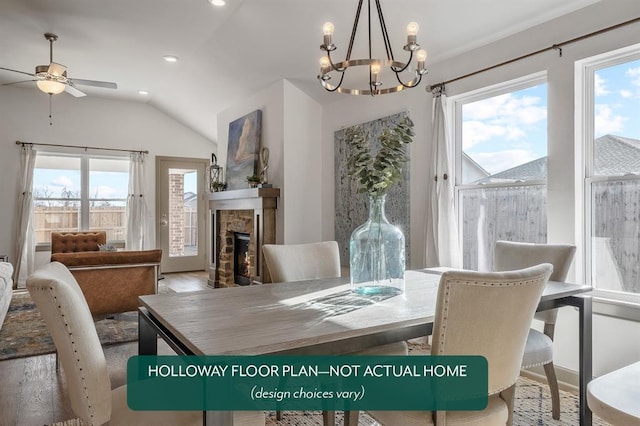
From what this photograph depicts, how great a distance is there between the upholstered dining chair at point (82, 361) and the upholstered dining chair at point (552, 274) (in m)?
1.43

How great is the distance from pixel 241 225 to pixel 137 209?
2632 mm

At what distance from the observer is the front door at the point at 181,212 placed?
758 centimetres

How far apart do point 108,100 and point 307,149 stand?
421 centimetres

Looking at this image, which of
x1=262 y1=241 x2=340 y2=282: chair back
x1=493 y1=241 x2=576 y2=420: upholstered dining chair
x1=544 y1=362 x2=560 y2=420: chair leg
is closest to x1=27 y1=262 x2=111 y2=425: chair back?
x1=262 y1=241 x2=340 y2=282: chair back

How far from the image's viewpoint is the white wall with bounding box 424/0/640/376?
246 centimetres

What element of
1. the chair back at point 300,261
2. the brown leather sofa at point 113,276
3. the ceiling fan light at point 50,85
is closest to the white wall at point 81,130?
the ceiling fan light at point 50,85

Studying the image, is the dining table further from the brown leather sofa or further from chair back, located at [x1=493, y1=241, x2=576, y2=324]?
the brown leather sofa

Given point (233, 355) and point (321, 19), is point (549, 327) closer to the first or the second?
point (233, 355)

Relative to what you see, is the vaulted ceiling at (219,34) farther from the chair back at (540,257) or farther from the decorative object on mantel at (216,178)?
the chair back at (540,257)

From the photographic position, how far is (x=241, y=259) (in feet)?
19.4

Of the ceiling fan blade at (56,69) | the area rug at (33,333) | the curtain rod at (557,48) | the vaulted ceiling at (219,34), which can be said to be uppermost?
the vaulted ceiling at (219,34)

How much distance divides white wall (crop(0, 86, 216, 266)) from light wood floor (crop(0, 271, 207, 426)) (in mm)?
4057

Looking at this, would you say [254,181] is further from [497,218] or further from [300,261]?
[497,218]
